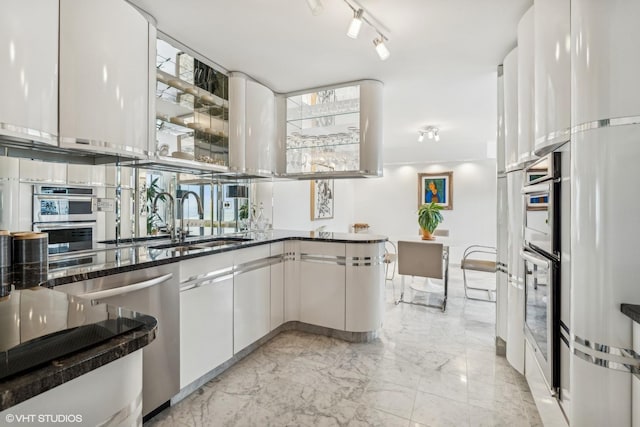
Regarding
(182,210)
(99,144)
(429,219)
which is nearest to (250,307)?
(182,210)

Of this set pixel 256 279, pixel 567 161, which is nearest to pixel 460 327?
pixel 256 279

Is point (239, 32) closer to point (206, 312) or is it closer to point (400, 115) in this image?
point (206, 312)

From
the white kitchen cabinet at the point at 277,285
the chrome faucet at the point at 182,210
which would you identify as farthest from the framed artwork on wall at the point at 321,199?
the chrome faucet at the point at 182,210

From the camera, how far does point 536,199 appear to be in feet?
5.73

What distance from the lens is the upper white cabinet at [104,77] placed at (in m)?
1.69

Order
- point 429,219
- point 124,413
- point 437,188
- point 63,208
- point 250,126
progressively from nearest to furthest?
point 124,413, point 63,208, point 250,126, point 429,219, point 437,188

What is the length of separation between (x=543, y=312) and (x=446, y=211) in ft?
17.8

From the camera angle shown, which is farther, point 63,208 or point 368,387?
point 368,387

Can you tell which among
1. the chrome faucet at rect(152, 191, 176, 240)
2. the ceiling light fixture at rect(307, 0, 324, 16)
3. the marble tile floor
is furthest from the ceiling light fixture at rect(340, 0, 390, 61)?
the marble tile floor

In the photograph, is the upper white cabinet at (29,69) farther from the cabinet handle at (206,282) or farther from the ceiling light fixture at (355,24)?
the ceiling light fixture at (355,24)

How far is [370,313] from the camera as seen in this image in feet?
9.33

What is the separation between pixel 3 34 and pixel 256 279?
2013 mm

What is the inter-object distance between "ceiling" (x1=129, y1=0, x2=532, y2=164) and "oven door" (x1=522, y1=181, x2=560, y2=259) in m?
1.23

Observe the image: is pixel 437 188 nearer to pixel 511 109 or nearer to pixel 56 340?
pixel 511 109
